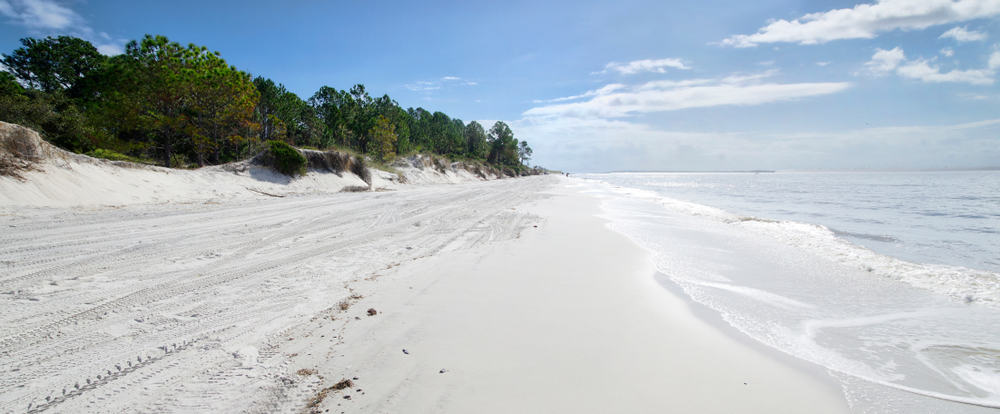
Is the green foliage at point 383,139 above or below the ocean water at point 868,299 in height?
above

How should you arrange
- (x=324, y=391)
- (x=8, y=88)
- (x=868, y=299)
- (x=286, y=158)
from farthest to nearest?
(x=8, y=88), (x=286, y=158), (x=868, y=299), (x=324, y=391)

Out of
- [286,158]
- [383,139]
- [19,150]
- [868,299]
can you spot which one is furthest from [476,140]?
[868,299]

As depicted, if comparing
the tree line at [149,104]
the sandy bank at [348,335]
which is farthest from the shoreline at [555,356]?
the tree line at [149,104]

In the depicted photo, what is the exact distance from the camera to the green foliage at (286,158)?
16.2 metres

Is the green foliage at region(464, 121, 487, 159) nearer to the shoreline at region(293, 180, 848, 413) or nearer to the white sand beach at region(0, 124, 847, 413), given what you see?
the white sand beach at region(0, 124, 847, 413)

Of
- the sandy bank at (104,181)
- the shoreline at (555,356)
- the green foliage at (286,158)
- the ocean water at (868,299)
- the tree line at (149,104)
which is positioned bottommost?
the ocean water at (868,299)

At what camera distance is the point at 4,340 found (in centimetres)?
234

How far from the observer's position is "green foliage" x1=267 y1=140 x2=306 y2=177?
1625cm

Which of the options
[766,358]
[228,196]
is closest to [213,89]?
[228,196]

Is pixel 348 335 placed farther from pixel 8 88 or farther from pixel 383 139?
pixel 383 139

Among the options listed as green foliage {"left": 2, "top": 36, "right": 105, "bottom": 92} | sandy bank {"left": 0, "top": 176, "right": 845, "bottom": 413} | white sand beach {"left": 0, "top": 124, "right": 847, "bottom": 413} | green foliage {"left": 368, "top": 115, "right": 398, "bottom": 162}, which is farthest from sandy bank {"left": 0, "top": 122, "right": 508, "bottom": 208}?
green foliage {"left": 2, "top": 36, "right": 105, "bottom": 92}

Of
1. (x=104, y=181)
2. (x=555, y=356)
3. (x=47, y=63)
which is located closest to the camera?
(x=555, y=356)

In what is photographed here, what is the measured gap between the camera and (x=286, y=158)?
1648cm

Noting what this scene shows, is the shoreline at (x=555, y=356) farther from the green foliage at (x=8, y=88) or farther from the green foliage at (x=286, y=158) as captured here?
the green foliage at (x=8, y=88)
